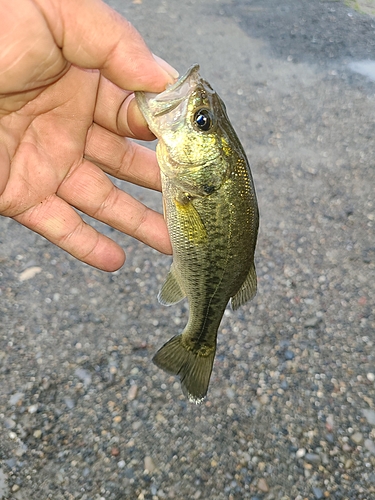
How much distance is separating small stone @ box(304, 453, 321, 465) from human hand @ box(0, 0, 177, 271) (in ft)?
4.81

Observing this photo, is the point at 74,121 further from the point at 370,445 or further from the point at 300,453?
the point at 370,445

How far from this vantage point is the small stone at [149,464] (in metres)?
2.86

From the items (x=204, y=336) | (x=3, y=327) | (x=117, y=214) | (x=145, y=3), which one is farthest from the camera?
(x=145, y=3)

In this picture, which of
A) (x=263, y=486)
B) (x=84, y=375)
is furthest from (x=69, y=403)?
(x=263, y=486)

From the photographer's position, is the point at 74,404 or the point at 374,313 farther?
the point at 374,313

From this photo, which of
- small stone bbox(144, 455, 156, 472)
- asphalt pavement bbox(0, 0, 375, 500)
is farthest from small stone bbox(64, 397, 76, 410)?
small stone bbox(144, 455, 156, 472)

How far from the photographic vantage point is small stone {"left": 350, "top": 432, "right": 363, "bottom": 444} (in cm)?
304

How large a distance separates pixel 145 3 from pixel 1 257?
566 cm

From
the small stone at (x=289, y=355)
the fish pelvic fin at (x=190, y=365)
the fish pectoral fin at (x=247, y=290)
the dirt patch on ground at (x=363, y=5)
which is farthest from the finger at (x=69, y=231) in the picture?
the dirt patch on ground at (x=363, y=5)

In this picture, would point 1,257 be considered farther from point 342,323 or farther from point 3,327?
point 342,323

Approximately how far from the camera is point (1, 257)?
3896mm

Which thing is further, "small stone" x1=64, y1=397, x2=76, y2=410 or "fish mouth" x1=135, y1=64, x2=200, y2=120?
"small stone" x1=64, y1=397, x2=76, y2=410

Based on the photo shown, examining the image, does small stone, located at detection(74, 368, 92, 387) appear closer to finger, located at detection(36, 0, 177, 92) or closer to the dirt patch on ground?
finger, located at detection(36, 0, 177, 92)

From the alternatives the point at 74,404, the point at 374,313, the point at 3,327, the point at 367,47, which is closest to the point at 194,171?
the point at 74,404
